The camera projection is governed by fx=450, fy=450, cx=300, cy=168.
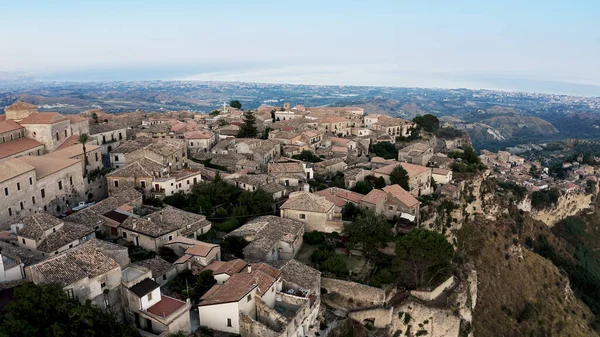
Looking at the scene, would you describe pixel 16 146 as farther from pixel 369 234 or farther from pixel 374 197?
pixel 369 234

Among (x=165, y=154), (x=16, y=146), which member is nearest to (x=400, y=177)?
(x=165, y=154)

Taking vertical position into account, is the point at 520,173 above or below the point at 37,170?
below

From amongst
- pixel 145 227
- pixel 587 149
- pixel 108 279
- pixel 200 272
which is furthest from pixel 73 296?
pixel 587 149

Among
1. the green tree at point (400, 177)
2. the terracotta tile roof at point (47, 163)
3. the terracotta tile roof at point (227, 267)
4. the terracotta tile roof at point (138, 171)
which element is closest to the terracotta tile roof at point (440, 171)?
the green tree at point (400, 177)

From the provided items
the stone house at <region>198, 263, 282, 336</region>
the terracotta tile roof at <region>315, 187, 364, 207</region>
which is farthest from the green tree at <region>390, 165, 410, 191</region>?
the stone house at <region>198, 263, 282, 336</region>

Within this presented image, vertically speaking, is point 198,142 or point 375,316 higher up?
point 198,142

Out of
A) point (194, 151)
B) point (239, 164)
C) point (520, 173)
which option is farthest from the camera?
point (520, 173)

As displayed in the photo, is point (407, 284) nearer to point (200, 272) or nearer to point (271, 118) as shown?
point (200, 272)

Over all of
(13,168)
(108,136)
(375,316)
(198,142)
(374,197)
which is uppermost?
(13,168)
